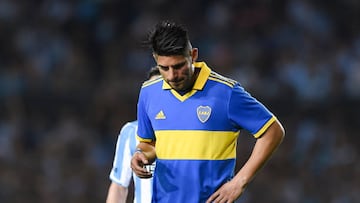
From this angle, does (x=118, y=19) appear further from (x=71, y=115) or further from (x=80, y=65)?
(x=71, y=115)

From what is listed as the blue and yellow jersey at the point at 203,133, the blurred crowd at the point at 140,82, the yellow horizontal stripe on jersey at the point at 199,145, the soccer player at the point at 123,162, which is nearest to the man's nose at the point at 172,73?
the blue and yellow jersey at the point at 203,133

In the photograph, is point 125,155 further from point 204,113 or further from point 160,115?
point 204,113

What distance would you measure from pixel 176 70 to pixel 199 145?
1.18 feet

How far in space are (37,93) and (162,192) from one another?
18.9 feet

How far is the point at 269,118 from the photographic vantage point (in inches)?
175

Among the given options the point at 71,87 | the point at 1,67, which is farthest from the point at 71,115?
the point at 1,67

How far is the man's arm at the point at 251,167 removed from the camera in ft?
14.3

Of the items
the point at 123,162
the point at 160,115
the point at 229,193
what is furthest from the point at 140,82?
the point at 229,193

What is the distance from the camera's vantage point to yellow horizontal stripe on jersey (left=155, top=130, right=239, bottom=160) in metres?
4.42

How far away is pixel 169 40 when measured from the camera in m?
4.37

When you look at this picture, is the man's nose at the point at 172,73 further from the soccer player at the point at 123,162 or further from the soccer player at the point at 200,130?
the soccer player at the point at 123,162


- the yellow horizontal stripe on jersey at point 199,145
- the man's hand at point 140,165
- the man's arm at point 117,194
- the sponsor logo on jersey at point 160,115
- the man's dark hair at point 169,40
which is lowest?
the man's arm at point 117,194

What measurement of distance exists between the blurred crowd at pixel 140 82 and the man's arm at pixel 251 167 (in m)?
5.10

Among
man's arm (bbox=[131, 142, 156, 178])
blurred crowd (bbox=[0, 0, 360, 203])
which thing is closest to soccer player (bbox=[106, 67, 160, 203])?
man's arm (bbox=[131, 142, 156, 178])
